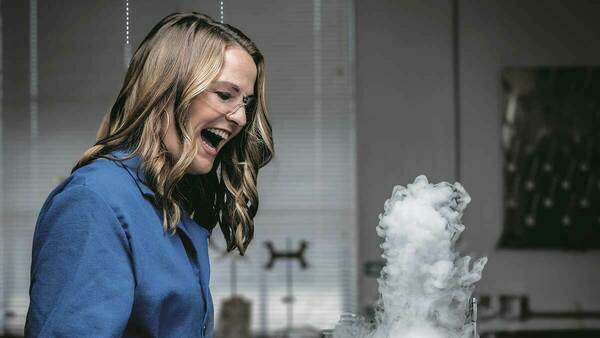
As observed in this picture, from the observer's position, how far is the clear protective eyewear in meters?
1.09

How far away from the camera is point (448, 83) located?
4.32 m

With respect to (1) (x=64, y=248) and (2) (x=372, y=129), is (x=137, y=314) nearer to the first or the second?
(1) (x=64, y=248)

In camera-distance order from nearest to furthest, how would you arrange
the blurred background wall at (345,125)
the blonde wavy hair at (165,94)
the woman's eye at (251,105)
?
the blonde wavy hair at (165,94) < the woman's eye at (251,105) < the blurred background wall at (345,125)

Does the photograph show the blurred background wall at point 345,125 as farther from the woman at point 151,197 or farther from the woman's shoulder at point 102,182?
the woman's shoulder at point 102,182

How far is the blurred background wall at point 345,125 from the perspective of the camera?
14.1 ft

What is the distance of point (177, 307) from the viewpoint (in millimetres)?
1035

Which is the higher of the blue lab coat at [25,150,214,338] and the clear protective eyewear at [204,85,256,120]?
the clear protective eyewear at [204,85,256,120]

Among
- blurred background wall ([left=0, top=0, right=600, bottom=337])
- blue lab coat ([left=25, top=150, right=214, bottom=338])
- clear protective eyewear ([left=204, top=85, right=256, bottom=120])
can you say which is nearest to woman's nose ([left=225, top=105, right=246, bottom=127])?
clear protective eyewear ([left=204, top=85, right=256, bottom=120])

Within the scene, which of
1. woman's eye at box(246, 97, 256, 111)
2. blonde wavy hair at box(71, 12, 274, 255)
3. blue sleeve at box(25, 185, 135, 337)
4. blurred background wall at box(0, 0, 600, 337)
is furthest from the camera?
blurred background wall at box(0, 0, 600, 337)

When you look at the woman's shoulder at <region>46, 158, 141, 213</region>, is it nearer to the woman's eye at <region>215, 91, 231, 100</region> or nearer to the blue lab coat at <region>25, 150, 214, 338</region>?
the blue lab coat at <region>25, 150, 214, 338</region>

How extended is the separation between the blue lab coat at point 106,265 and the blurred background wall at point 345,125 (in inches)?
129

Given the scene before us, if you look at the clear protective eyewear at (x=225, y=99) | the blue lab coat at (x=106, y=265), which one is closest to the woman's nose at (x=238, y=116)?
the clear protective eyewear at (x=225, y=99)

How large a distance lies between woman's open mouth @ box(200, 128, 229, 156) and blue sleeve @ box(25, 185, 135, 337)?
22cm

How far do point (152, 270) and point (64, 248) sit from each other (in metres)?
0.12
